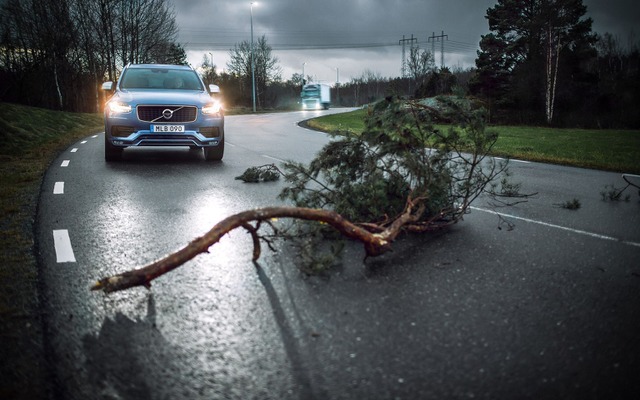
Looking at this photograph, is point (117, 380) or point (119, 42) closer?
point (117, 380)

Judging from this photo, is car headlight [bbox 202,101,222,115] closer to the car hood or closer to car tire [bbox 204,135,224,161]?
the car hood

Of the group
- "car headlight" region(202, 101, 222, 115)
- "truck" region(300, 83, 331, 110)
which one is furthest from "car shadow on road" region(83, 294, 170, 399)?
"truck" region(300, 83, 331, 110)

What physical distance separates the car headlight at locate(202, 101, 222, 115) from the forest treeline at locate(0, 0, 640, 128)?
18773 millimetres

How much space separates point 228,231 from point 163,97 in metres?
7.33

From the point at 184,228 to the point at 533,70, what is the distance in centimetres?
3789

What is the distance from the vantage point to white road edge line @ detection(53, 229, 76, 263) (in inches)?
162

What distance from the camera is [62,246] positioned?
4.48 metres

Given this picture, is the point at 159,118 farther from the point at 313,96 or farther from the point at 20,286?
the point at 313,96

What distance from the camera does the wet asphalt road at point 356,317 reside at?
2346mm

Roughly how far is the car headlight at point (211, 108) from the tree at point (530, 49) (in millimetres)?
29459

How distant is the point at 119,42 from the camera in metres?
Answer: 39.5

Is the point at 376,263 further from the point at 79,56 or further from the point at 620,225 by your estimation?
the point at 79,56

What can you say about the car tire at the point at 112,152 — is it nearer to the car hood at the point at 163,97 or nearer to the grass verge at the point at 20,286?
the car hood at the point at 163,97

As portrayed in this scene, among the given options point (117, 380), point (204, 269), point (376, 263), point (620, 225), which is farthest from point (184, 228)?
point (620, 225)
